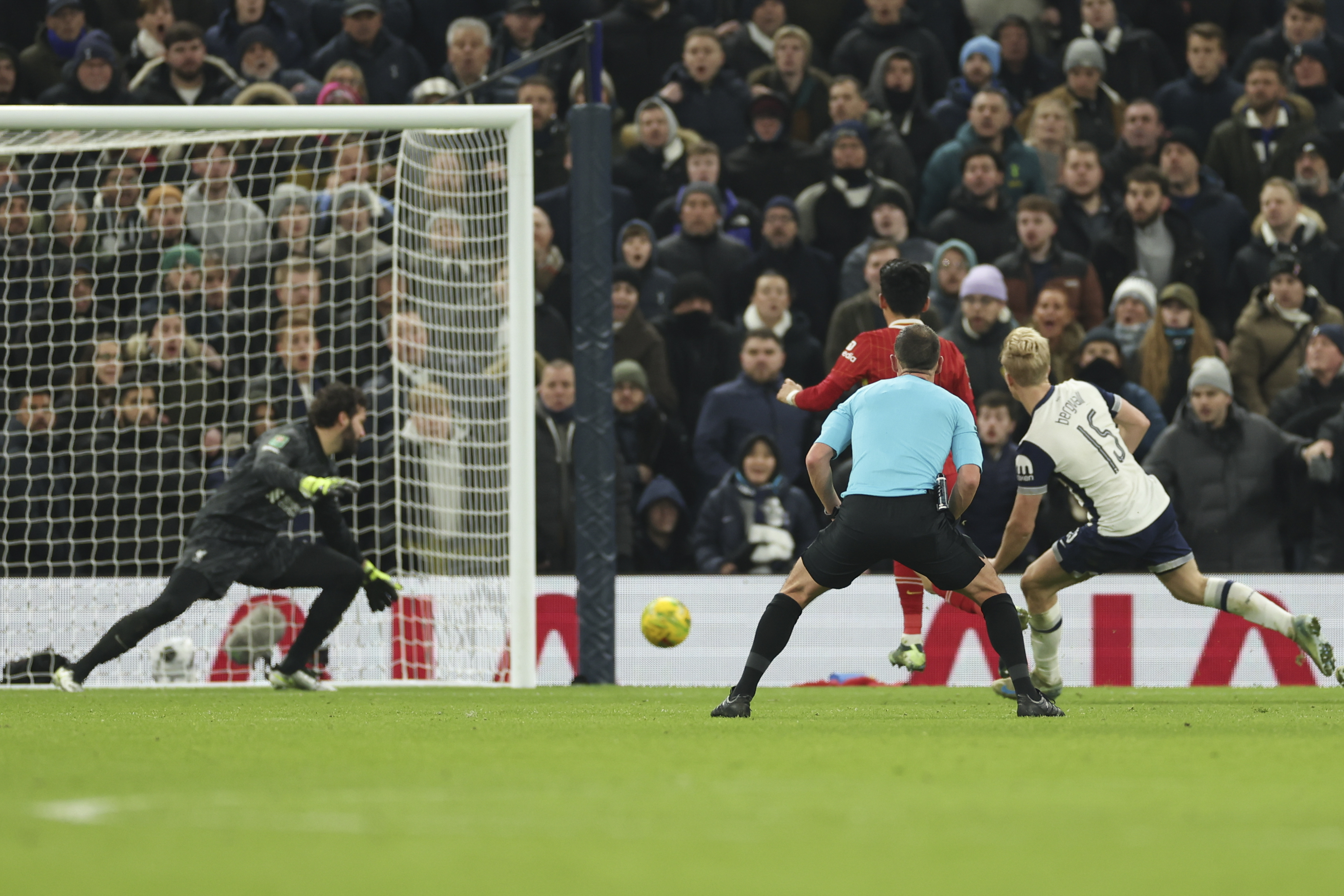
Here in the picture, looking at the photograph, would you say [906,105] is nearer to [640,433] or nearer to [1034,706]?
[640,433]

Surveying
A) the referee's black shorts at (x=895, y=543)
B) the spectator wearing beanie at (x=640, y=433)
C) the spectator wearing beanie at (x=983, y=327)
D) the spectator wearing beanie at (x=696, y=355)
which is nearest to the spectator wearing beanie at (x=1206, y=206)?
the spectator wearing beanie at (x=983, y=327)

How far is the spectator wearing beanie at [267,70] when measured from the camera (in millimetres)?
15867

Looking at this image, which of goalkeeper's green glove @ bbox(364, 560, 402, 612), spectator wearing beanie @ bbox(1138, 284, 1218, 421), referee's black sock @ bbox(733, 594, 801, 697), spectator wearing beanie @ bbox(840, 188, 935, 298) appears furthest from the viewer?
spectator wearing beanie @ bbox(840, 188, 935, 298)

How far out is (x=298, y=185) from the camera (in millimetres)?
14469

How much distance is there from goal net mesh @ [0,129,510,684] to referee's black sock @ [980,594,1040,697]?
5.17 metres

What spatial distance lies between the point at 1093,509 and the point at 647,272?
18.8ft

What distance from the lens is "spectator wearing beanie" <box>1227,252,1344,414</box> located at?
13961mm

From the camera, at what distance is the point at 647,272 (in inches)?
579

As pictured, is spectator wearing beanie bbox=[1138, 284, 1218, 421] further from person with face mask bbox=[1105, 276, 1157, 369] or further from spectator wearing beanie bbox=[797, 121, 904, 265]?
spectator wearing beanie bbox=[797, 121, 904, 265]

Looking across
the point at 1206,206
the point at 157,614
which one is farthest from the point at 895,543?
the point at 1206,206

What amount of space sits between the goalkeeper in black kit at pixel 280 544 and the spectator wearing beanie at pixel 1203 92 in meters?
8.48

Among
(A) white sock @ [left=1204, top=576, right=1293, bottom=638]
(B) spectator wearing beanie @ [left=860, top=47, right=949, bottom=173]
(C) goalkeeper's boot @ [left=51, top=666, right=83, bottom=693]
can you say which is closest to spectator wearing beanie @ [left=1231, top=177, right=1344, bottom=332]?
(B) spectator wearing beanie @ [left=860, top=47, right=949, bottom=173]

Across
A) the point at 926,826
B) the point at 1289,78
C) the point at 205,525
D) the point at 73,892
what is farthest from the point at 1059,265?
the point at 73,892

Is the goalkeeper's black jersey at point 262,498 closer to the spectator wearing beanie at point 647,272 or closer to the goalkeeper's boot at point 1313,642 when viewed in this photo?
the spectator wearing beanie at point 647,272
